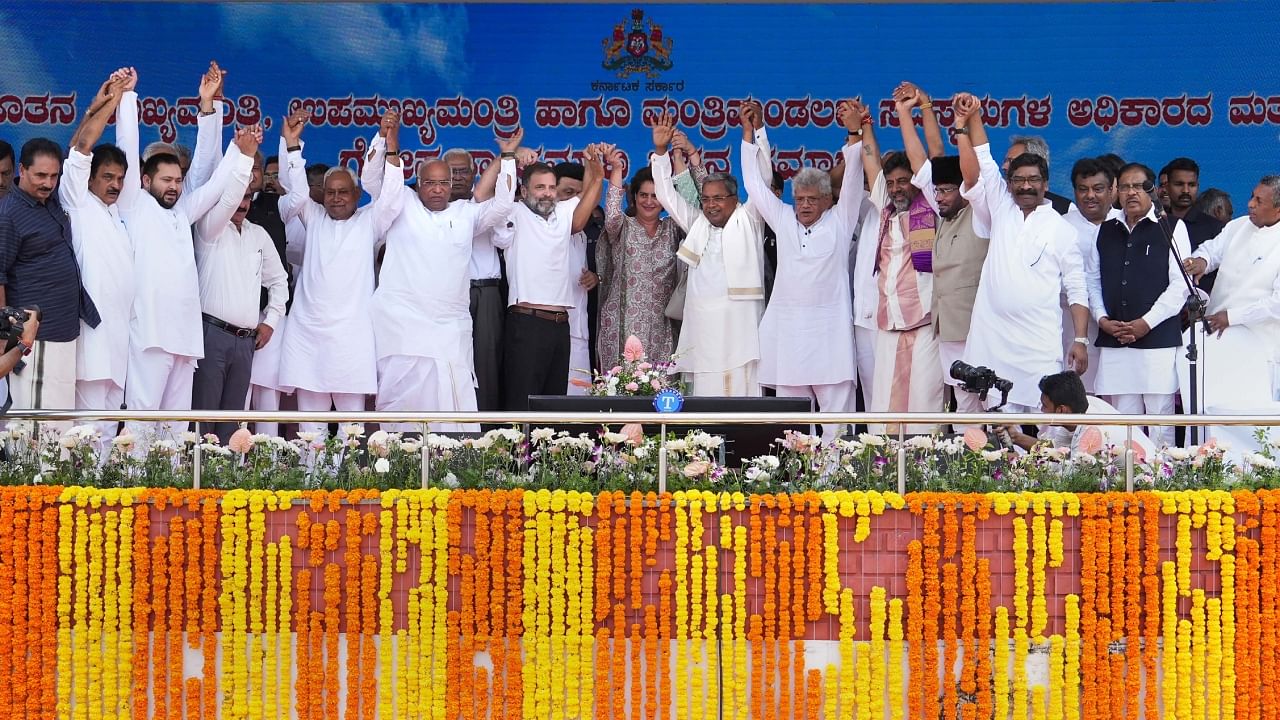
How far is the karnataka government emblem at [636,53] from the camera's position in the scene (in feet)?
26.6

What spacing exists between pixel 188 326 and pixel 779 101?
3.46 metres

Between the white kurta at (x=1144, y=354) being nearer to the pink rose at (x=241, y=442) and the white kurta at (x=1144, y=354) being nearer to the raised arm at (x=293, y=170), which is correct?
the raised arm at (x=293, y=170)

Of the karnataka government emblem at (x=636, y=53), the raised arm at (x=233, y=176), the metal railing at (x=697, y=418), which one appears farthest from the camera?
the karnataka government emblem at (x=636, y=53)

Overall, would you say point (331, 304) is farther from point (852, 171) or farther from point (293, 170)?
point (852, 171)

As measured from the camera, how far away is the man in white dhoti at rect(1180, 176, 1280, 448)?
6.49m

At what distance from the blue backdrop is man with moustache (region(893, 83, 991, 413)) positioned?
4.73 feet

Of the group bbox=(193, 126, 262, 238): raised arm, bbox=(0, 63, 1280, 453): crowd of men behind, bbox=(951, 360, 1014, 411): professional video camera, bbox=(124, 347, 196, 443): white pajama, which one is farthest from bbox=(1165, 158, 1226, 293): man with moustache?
bbox=(124, 347, 196, 443): white pajama

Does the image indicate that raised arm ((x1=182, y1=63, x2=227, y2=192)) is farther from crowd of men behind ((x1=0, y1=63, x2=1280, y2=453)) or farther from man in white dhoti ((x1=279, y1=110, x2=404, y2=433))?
man in white dhoti ((x1=279, y1=110, x2=404, y2=433))

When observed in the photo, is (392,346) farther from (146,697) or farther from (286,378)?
(146,697)

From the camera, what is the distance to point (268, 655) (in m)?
4.45

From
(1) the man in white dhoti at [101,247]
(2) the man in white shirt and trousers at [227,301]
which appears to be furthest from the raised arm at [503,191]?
(1) the man in white dhoti at [101,247]

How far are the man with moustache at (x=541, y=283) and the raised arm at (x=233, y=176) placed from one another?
1.26 meters

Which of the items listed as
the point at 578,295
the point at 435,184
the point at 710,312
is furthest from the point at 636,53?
the point at 710,312

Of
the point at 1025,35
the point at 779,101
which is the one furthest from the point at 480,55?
the point at 1025,35
